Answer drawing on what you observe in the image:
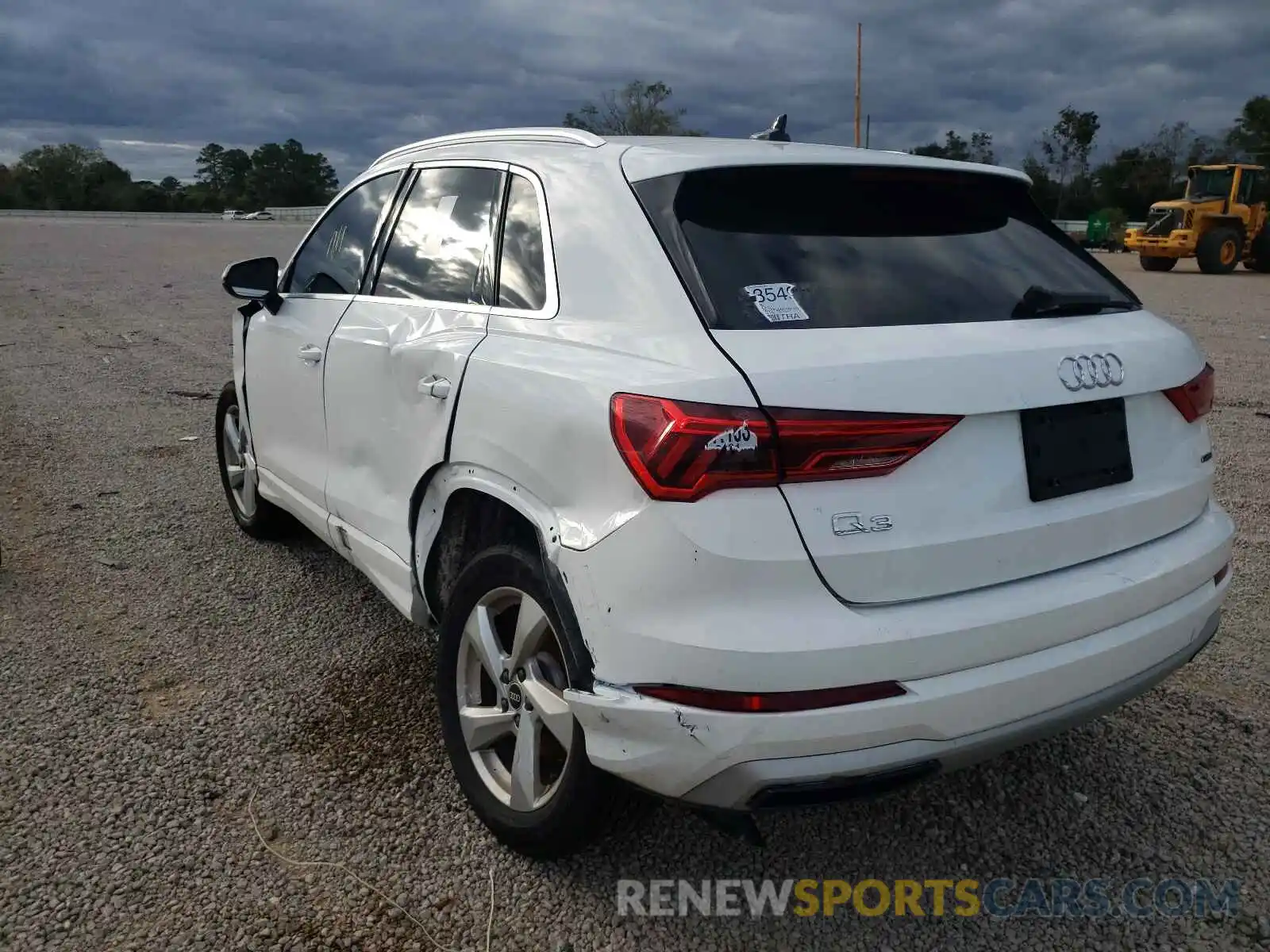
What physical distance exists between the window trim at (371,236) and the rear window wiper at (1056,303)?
2.14 meters

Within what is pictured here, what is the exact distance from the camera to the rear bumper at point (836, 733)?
1.97m

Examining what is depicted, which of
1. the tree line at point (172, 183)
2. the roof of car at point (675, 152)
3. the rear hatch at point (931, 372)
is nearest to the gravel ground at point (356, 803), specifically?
the rear hatch at point (931, 372)

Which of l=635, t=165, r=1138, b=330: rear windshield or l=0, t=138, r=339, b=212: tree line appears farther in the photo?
l=0, t=138, r=339, b=212: tree line

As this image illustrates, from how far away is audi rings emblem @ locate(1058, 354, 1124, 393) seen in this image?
2.24 metres

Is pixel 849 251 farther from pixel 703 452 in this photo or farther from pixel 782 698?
pixel 782 698

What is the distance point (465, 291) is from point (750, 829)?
5.51ft

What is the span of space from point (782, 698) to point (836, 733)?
13 centimetres

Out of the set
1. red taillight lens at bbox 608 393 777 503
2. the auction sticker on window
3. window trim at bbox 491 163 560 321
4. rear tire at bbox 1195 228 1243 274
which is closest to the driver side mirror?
window trim at bbox 491 163 560 321

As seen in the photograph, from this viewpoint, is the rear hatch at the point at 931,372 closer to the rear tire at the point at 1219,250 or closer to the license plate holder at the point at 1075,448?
the license plate holder at the point at 1075,448

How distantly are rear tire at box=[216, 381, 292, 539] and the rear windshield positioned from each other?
2.91 meters

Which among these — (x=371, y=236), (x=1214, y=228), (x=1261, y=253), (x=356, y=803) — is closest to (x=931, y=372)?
(x=356, y=803)

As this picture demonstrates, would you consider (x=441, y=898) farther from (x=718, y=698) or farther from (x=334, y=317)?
(x=334, y=317)

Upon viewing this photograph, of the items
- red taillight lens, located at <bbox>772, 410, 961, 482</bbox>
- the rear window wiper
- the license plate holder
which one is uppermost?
the rear window wiper

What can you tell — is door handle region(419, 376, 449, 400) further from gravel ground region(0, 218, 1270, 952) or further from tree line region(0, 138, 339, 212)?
tree line region(0, 138, 339, 212)
